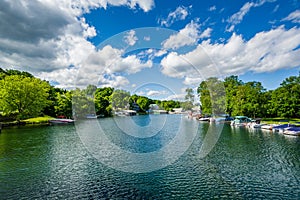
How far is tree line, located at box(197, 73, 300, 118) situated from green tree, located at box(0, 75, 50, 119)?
189ft

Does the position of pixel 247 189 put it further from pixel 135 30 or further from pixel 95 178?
pixel 135 30

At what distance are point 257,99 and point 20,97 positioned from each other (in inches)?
2761

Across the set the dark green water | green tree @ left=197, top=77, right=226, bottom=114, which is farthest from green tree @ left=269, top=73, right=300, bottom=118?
the dark green water

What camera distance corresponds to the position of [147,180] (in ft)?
48.5

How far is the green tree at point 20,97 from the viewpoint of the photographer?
5475 centimetres

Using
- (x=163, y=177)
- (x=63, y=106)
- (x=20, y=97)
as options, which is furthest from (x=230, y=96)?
(x=20, y=97)

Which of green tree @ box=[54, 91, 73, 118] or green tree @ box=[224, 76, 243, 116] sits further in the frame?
green tree @ box=[54, 91, 73, 118]

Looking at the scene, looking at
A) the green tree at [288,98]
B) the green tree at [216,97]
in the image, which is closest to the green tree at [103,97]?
the green tree at [216,97]

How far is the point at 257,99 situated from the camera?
5356 cm

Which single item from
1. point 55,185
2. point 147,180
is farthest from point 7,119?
point 147,180

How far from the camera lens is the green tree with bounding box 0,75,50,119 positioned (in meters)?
54.8

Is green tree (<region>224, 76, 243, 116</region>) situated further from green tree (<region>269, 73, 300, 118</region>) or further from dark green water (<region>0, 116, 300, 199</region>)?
dark green water (<region>0, 116, 300, 199</region>)

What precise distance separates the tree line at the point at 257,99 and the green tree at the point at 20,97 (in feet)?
189

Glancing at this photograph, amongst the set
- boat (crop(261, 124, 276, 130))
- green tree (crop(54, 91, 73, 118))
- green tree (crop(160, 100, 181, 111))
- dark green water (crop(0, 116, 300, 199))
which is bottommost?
dark green water (crop(0, 116, 300, 199))
